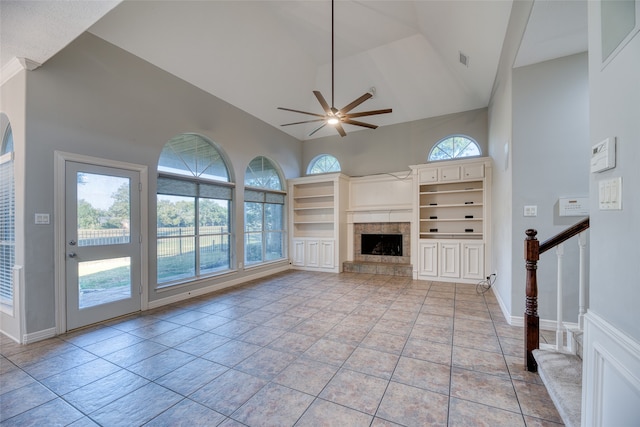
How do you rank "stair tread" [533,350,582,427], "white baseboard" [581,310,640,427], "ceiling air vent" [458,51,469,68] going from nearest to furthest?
"white baseboard" [581,310,640,427] < "stair tread" [533,350,582,427] < "ceiling air vent" [458,51,469,68]

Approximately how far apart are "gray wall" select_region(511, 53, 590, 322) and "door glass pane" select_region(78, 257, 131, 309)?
16.6ft

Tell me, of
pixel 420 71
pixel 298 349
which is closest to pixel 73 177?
pixel 298 349

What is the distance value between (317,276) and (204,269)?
95.1 inches

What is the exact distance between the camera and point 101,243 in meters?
3.46

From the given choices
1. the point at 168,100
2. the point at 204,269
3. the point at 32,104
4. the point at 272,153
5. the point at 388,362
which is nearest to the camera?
the point at 388,362

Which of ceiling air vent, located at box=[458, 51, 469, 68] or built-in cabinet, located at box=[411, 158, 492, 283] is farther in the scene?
built-in cabinet, located at box=[411, 158, 492, 283]

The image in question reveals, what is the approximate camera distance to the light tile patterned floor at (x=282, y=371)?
180 cm

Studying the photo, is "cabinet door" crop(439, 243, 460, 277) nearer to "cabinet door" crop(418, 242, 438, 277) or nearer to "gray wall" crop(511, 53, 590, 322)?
"cabinet door" crop(418, 242, 438, 277)

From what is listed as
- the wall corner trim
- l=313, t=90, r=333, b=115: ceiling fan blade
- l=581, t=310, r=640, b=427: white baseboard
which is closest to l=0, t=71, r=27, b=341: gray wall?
the wall corner trim

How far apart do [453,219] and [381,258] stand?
197cm

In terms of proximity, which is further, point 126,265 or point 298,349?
point 126,265

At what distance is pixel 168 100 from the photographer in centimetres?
423

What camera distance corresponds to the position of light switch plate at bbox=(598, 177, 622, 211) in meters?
1.05

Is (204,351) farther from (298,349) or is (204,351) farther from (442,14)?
(442,14)
